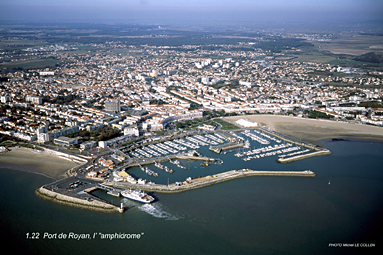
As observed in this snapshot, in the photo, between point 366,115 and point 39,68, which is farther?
point 39,68

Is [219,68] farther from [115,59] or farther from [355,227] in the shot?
[355,227]

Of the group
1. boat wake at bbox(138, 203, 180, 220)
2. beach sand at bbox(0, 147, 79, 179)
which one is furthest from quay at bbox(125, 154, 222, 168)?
boat wake at bbox(138, 203, 180, 220)

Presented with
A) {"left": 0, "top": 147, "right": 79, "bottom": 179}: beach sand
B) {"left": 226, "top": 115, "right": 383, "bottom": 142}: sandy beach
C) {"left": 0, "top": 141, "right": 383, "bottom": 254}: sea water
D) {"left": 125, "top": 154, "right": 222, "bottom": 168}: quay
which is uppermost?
{"left": 226, "top": 115, "right": 383, "bottom": 142}: sandy beach

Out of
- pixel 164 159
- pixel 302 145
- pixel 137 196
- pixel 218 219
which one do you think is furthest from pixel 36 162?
pixel 302 145

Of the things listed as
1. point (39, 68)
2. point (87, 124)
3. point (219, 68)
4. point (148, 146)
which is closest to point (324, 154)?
point (148, 146)

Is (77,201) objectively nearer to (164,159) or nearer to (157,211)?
(157,211)

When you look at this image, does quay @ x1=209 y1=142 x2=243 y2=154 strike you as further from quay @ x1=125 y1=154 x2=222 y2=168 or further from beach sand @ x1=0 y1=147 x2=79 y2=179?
beach sand @ x1=0 y1=147 x2=79 y2=179
